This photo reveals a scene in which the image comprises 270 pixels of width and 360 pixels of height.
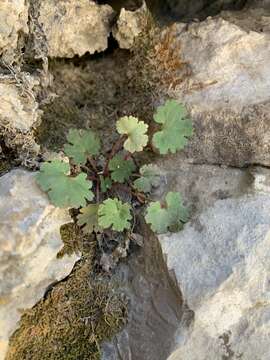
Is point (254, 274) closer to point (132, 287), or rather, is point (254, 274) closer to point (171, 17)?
point (132, 287)

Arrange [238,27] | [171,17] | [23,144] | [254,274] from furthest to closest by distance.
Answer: [171,17], [238,27], [23,144], [254,274]

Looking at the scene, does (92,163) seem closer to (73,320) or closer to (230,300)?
(73,320)

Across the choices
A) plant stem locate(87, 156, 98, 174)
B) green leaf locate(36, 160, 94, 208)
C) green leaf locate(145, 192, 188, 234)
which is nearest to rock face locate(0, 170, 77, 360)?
green leaf locate(36, 160, 94, 208)

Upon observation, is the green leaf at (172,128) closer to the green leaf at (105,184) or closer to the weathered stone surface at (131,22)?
the green leaf at (105,184)

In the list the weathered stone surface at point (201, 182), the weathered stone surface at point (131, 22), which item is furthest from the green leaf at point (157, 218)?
the weathered stone surface at point (131, 22)

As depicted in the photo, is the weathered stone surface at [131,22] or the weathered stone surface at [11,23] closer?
the weathered stone surface at [11,23]

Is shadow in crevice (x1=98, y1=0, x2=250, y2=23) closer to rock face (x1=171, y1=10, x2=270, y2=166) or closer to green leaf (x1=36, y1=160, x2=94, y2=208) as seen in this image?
rock face (x1=171, y1=10, x2=270, y2=166)

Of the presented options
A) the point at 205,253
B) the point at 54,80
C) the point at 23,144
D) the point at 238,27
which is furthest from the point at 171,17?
the point at 205,253
